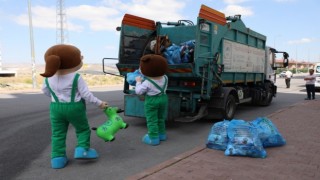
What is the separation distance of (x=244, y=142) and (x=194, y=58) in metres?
2.45

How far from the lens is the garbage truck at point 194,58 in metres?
7.09

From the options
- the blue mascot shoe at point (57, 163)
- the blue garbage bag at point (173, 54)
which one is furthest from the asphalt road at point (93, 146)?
the blue garbage bag at point (173, 54)

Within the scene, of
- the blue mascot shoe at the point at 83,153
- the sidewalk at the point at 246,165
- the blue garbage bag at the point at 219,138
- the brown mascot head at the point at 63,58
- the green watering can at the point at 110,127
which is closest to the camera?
the sidewalk at the point at 246,165

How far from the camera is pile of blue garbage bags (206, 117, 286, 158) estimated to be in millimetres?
4824

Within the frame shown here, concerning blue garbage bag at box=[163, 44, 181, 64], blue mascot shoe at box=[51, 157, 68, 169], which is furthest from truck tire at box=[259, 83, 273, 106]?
blue mascot shoe at box=[51, 157, 68, 169]

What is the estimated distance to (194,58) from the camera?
6.80 metres

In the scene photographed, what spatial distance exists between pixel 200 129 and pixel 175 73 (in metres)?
1.37

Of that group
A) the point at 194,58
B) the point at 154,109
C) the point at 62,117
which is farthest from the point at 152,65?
the point at 62,117

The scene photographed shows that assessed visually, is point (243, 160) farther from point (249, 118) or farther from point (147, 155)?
point (249, 118)

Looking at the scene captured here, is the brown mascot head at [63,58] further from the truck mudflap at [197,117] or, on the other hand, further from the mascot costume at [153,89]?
the truck mudflap at [197,117]

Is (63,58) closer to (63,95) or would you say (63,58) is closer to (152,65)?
(63,95)

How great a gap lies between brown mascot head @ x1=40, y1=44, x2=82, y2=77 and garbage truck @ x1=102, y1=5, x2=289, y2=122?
268cm

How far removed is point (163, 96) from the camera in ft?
19.2

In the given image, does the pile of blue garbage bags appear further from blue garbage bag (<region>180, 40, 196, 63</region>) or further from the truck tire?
the truck tire
